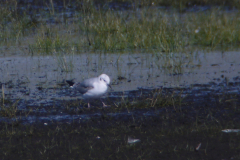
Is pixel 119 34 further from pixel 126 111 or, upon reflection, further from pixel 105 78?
pixel 126 111

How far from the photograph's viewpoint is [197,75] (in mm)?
9000

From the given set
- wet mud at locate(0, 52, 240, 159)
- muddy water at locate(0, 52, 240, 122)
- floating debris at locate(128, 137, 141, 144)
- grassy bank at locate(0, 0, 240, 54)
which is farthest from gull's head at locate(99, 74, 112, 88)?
grassy bank at locate(0, 0, 240, 54)

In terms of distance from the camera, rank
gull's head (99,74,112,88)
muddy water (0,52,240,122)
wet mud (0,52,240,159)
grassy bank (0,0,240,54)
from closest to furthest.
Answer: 1. wet mud (0,52,240,159)
2. gull's head (99,74,112,88)
3. muddy water (0,52,240,122)
4. grassy bank (0,0,240,54)

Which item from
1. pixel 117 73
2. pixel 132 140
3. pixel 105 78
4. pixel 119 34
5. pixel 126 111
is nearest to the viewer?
pixel 132 140

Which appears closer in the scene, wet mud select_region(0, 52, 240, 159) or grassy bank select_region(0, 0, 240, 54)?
wet mud select_region(0, 52, 240, 159)

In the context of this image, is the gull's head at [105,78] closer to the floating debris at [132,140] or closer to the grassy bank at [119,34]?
the floating debris at [132,140]

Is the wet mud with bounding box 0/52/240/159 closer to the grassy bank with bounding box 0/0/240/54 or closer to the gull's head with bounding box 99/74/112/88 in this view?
the gull's head with bounding box 99/74/112/88

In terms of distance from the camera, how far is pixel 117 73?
30.4 ft

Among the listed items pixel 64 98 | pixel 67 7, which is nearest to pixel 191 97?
pixel 64 98

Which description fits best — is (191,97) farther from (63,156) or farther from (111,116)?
(63,156)

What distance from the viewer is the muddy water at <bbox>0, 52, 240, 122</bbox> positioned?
305 inches

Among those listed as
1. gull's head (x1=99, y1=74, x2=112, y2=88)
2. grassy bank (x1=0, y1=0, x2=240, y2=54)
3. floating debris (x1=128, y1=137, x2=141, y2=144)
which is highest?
grassy bank (x1=0, y1=0, x2=240, y2=54)

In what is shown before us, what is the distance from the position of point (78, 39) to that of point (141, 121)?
736 cm

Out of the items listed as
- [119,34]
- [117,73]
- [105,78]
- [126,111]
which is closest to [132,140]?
[126,111]
